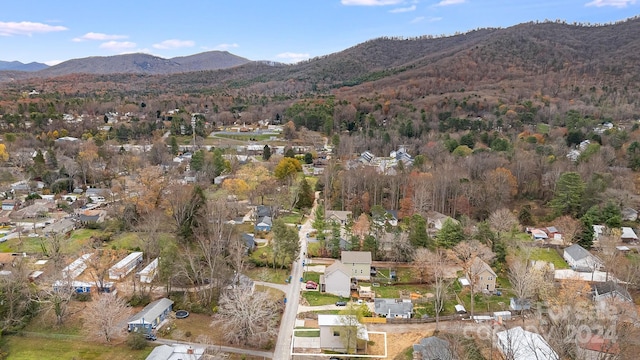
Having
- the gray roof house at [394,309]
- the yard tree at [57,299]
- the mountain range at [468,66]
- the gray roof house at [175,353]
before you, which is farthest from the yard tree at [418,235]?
the mountain range at [468,66]

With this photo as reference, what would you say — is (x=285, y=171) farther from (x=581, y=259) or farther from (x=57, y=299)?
(x=581, y=259)

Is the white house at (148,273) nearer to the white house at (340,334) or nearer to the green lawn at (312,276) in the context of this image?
the green lawn at (312,276)

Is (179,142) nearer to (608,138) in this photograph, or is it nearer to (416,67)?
(608,138)

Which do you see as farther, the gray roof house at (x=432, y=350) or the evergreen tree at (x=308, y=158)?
the evergreen tree at (x=308, y=158)

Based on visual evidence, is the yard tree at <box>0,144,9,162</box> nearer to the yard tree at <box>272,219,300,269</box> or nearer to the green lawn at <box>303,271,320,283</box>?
the yard tree at <box>272,219,300,269</box>

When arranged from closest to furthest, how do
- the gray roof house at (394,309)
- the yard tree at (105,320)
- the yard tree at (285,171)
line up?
the yard tree at (105,320) < the gray roof house at (394,309) < the yard tree at (285,171)

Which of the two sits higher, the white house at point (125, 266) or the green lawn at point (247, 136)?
the green lawn at point (247, 136)

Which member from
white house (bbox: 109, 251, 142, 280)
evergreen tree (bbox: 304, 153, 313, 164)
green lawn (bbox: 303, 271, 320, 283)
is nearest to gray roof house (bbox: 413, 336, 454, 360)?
green lawn (bbox: 303, 271, 320, 283)
